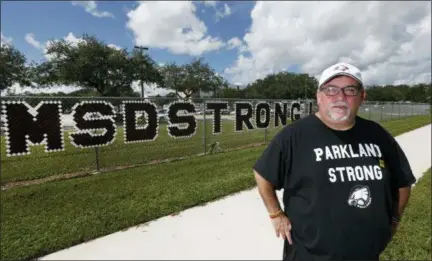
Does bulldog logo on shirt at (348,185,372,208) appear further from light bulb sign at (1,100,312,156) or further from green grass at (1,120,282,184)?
green grass at (1,120,282,184)

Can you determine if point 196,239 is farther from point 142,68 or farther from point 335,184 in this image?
point 142,68

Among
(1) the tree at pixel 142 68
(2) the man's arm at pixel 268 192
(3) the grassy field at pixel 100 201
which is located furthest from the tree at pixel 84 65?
(2) the man's arm at pixel 268 192

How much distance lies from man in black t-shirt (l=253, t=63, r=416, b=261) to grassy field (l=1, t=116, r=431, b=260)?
9.14 ft

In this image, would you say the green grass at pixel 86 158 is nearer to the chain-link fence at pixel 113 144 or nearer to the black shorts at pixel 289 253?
the chain-link fence at pixel 113 144

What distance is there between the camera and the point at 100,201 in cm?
494

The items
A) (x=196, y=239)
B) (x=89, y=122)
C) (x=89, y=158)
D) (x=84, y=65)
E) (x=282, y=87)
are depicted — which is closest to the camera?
(x=196, y=239)

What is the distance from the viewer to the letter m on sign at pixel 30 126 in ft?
19.4

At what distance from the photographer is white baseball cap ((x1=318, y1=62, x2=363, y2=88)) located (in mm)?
1889

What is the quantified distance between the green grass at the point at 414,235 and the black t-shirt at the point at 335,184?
6.20ft

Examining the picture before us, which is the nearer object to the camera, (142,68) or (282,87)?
(142,68)

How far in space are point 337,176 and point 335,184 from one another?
1.8 inches

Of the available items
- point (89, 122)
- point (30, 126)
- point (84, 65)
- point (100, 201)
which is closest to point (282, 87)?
point (84, 65)

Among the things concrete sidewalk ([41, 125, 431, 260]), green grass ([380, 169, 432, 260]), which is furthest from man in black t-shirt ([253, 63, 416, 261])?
green grass ([380, 169, 432, 260])

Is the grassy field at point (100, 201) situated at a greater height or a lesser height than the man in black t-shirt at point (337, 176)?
lesser
